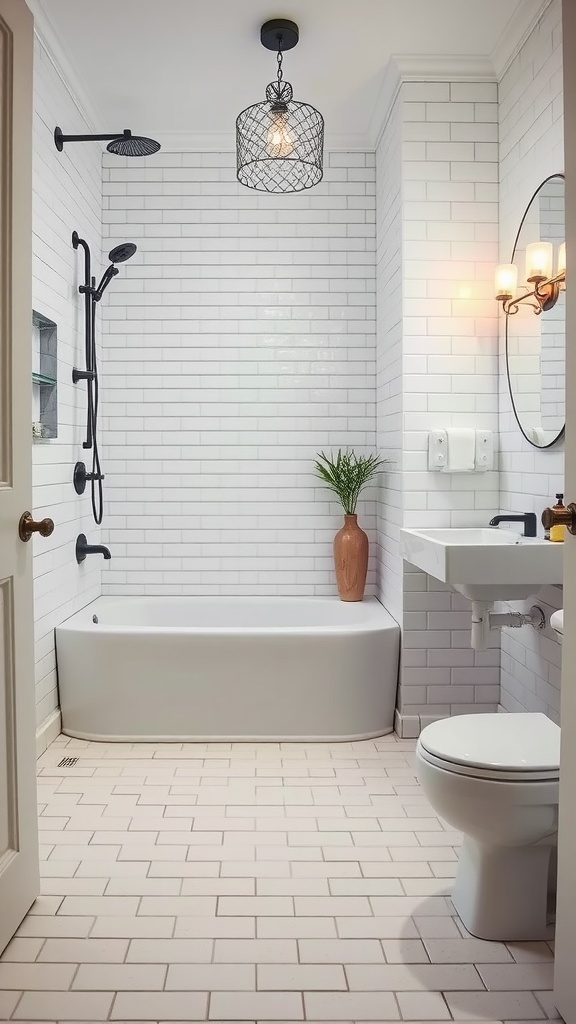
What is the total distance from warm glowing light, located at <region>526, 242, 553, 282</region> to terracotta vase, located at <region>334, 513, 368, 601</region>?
1630 mm

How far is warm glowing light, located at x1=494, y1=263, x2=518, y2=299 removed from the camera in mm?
3209

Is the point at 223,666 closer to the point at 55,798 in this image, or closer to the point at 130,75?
the point at 55,798

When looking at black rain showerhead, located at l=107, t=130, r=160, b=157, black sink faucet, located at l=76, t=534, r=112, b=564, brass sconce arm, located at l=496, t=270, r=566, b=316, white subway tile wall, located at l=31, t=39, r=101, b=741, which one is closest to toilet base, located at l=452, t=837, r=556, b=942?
brass sconce arm, located at l=496, t=270, r=566, b=316

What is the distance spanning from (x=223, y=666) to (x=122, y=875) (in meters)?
1.24

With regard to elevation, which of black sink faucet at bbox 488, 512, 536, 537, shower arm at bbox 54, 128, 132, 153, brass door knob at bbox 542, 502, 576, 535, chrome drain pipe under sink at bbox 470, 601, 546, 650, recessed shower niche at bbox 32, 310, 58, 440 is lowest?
chrome drain pipe under sink at bbox 470, 601, 546, 650

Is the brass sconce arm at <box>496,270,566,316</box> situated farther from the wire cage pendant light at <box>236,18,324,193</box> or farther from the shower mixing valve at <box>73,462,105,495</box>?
the shower mixing valve at <box>73,462,105,495</box>

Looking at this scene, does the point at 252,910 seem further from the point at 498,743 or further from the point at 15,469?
the point at 15,469

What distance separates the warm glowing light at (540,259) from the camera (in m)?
2.89

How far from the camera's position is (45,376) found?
3.35 metres

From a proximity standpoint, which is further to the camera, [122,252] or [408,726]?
[122,252]

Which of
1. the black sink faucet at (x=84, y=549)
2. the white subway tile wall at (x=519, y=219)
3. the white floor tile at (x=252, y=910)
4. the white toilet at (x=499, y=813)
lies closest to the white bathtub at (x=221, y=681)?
the white floor tile at (x=252, y=910)

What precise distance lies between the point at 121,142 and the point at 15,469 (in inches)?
83.1

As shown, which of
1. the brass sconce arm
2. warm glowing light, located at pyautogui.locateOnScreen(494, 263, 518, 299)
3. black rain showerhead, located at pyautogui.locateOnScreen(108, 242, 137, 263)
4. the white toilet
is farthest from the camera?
black rain showerhead, located at pyautogui.locateOnScreen(108, 242, 137, 263)

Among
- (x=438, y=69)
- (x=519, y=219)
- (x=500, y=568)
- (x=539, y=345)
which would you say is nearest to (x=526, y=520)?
(x=500, y=568)
